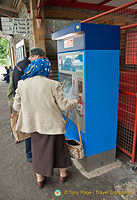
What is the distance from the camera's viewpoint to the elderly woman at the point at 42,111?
1.82 metres

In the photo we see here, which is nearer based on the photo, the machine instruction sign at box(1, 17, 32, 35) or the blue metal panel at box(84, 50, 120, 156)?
the blue metal panel at box(84, 50, 120, 156)

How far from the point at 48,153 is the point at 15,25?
17.3 ft

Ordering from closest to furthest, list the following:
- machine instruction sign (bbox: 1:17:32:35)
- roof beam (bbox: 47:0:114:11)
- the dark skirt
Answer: the dark skirt < machine instruction sign (bbox: 1:17:32:35) < roof beam (bbox: 47:0:114:11)

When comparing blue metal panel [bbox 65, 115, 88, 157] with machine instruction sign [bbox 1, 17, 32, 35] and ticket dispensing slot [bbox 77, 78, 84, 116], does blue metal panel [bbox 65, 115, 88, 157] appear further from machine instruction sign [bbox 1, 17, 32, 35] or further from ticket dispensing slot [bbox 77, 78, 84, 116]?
machine instruction sign [bbox 1, 17, 32, 35]

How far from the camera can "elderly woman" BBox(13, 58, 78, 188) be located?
5.97 ft

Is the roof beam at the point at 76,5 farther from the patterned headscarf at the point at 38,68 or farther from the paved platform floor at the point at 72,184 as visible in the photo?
the paved platform floor at the point at 72,184

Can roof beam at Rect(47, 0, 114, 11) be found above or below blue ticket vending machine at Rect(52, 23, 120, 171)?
above

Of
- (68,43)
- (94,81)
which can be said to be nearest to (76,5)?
(68,43)

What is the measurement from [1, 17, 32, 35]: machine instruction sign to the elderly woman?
459 cm

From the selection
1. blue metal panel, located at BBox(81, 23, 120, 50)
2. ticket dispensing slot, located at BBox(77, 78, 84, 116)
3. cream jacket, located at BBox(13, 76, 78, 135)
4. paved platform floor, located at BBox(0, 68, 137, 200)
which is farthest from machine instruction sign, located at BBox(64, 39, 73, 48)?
paved platform floor, located at BBox(0, 68, 137, 200)

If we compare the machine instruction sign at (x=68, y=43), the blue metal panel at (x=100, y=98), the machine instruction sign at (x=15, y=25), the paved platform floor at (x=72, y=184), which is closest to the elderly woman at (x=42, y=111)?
the paved platform floor at (x=72, y=184)

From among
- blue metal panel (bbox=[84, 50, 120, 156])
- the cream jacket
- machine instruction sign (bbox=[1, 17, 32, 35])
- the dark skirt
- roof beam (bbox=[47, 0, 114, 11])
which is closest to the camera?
the cream jacket

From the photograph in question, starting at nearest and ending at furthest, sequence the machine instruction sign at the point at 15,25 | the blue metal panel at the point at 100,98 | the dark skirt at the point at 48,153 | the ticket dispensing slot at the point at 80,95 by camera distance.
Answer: the dark skirt at the point at 48,153 < the blue metal panel at the point at 100,98 < the ticket dispensing slot at the point at 80,95 < the machine instruction sign at the point at 15,25

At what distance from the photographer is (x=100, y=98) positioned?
2.25 metres
